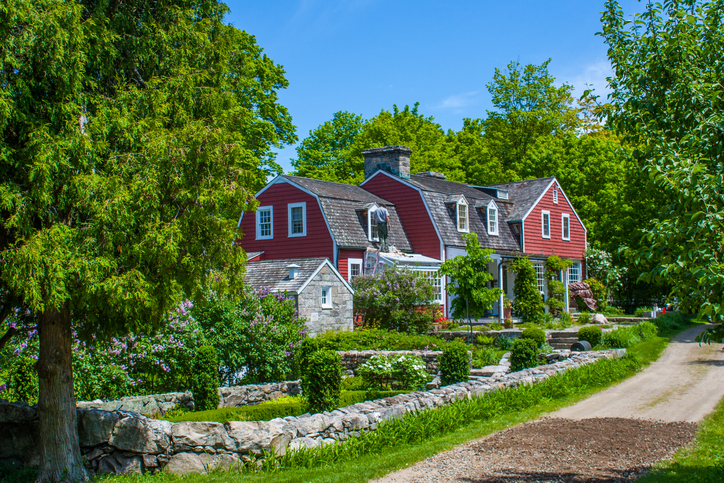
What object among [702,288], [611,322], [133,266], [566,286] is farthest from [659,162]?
[566,286]

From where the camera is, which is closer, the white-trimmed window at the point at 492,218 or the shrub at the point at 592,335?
the shrub at the point at 592,335

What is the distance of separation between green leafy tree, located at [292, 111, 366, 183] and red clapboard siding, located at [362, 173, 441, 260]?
475 inches

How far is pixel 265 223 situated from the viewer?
27.4 meters

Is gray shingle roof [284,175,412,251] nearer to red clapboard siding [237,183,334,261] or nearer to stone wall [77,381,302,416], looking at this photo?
red clapboard siding [237,183,334,261]

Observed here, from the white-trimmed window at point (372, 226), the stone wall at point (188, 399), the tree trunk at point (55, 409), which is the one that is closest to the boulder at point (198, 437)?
the tree trunk at point (55, 409)

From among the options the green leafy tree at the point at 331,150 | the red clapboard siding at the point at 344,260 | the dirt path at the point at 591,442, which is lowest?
the dirt path at the point at 591,442

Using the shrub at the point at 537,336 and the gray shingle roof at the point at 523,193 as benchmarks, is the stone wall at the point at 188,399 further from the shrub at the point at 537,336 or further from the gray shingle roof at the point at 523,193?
the gray shingle roof at the point at 523,193

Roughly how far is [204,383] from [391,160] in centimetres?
1866

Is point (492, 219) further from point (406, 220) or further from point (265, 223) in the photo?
point (265, 223)

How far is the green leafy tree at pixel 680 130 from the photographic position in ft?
16.2

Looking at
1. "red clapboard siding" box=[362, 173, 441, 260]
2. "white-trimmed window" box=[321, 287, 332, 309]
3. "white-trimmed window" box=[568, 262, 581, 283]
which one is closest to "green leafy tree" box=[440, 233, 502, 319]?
"white-trimmed window" box=[321, 287, 332, 309]

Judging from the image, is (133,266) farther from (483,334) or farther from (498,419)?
(483,334)

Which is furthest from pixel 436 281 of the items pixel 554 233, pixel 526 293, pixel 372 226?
pixel 554 233

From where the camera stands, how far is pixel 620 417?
1112cm
